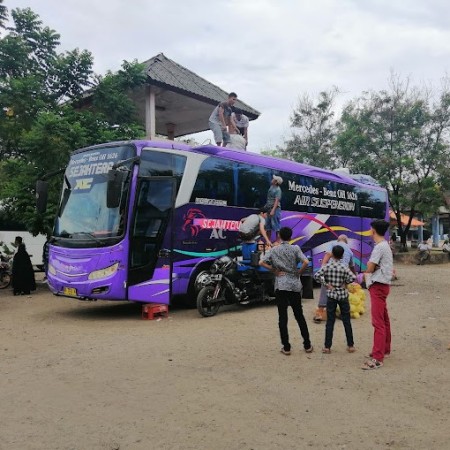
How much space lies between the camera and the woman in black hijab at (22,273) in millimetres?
13273

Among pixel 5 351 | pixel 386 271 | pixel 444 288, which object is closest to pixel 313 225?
pixel 444 288

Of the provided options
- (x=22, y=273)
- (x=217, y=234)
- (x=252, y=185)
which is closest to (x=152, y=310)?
(x=217, y=234)

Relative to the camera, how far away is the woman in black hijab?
13273 mm

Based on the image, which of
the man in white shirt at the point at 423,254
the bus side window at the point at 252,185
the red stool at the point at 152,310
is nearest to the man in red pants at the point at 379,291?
the red stool at the point at 152,310

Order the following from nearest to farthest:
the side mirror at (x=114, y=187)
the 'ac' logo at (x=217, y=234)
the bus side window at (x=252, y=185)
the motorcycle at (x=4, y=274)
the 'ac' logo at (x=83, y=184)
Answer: the side mirror at (x=114, y=187), the 'ac' logo at (x=83, y=184), the 'ac' logo at (x=217, y=234), the bus side window at (x=252, y=185), the motorcycle at (x=4, y=274)

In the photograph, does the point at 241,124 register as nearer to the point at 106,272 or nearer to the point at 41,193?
the point at 41,193

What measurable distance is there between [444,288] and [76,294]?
10.4 metres

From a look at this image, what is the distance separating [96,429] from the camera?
4.05 meters

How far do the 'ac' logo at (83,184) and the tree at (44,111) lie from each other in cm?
370

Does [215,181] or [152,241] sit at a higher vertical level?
[215,181]

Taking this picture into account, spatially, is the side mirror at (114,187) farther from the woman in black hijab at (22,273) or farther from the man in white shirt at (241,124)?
the woman in black hijab at (22,273)

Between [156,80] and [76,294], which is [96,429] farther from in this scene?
[156,80]

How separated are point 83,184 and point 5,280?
6.99 m

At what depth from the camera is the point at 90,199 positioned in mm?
9344
